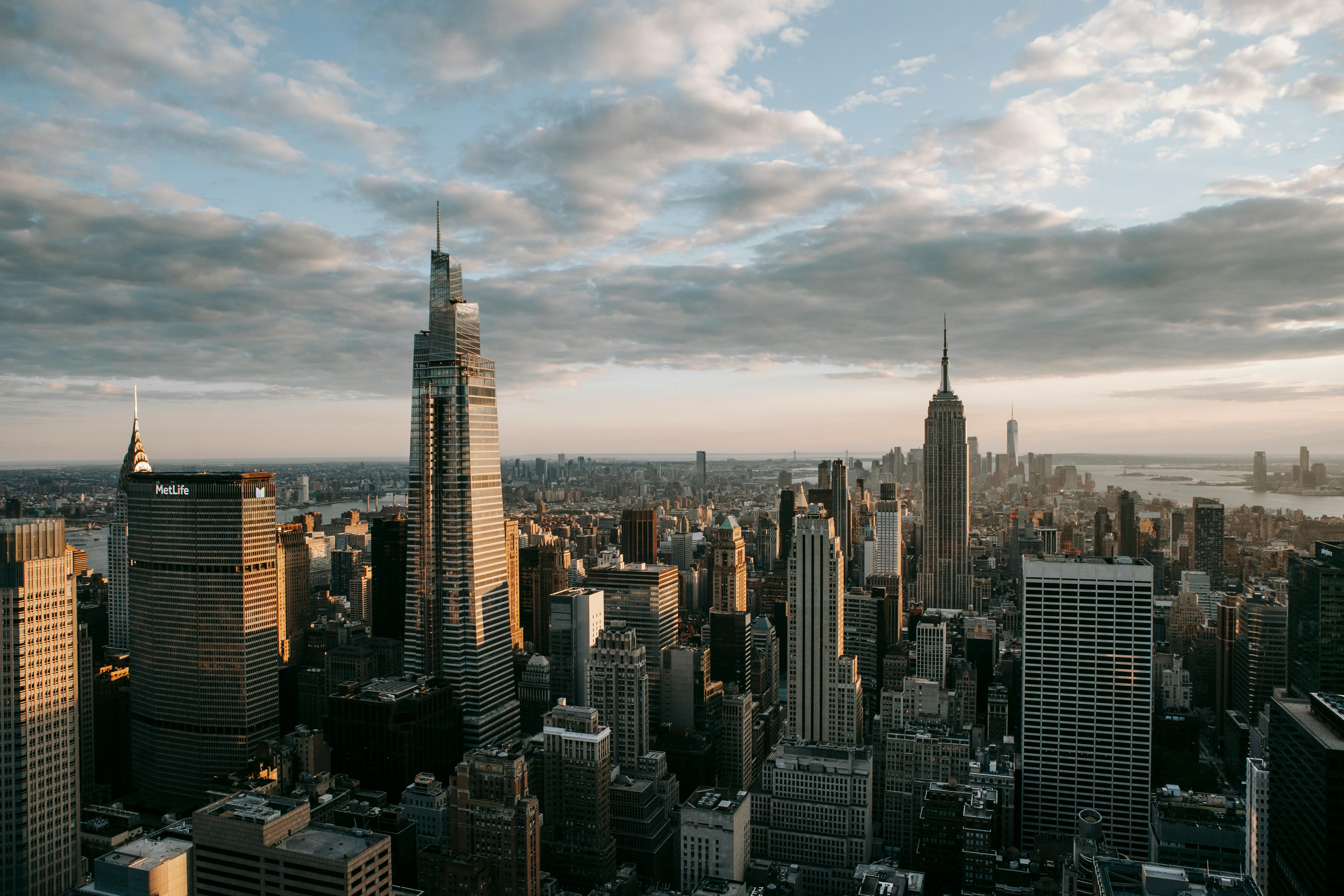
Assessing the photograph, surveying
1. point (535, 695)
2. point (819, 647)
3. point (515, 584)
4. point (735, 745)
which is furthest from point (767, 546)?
point (735, 745)

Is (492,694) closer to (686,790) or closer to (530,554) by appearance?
(686,790)

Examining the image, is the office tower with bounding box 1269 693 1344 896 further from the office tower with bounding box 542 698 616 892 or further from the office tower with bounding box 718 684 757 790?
the office tower with bounding box 718 684 757 790

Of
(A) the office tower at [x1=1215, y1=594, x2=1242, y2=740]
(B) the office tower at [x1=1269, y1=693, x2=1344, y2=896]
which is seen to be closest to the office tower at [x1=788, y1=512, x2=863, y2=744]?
(A) the office tower at [x1=1215, y1=594, x2=1242, y2=740]

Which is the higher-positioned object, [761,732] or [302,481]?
[302,481]

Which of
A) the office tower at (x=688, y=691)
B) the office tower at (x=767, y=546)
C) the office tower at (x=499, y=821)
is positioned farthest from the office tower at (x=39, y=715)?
the office tower at (x=767, y=546)

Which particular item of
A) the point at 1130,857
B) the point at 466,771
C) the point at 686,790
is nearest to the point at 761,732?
the point at 686,790

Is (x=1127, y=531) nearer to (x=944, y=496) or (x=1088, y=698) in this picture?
(x=944, y=496)
